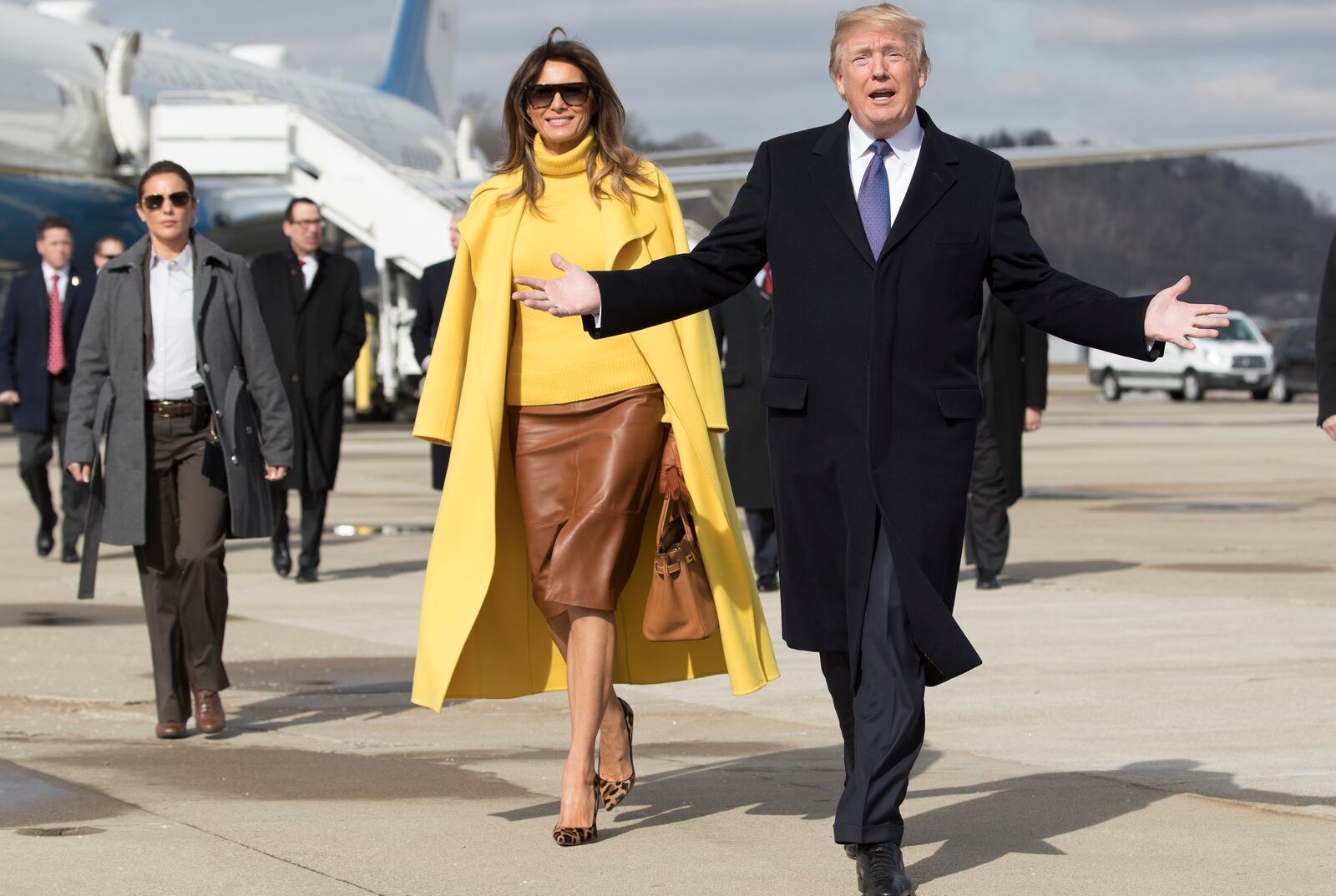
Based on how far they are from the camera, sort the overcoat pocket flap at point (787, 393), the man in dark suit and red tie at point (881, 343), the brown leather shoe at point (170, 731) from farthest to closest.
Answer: the brown leather shoe at point (170, 731) < the overcoat pocket flap at point (787, 393) < the man in dark suit and red tie at point (881, 343)

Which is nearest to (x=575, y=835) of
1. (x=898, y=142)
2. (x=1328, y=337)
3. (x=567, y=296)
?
(x=567, y=296)

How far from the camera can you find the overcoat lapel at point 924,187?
4594mm

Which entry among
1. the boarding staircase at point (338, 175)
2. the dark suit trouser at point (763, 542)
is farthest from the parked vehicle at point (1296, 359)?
the dark suit trouser at point (763, 542)

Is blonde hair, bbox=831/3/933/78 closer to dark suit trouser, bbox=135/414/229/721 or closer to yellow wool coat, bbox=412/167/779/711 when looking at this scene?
yellow wool coat, bbox=412/167/779/711

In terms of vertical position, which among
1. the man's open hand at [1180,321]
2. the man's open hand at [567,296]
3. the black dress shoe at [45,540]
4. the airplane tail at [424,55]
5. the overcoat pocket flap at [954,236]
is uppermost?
the airplane tail at [424,55]

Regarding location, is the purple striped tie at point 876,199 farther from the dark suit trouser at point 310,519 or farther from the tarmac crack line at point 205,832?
the dark suit trouser at point 310,519

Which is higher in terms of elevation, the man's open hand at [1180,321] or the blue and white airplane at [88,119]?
the blue and white airplane at [88,119]

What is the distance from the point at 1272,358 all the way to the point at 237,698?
3431 cm

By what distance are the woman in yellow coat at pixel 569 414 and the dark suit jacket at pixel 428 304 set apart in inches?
210

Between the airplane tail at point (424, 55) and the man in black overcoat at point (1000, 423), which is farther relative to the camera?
the airplane tail at point (424, 55)

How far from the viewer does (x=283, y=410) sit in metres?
6.98

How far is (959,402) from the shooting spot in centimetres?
460

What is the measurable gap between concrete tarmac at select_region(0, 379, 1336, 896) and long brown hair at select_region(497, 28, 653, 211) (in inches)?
64.0

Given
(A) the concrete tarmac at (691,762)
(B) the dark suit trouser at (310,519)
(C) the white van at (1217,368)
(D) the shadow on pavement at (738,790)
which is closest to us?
(A) the concrete tarmac at (691,762)
